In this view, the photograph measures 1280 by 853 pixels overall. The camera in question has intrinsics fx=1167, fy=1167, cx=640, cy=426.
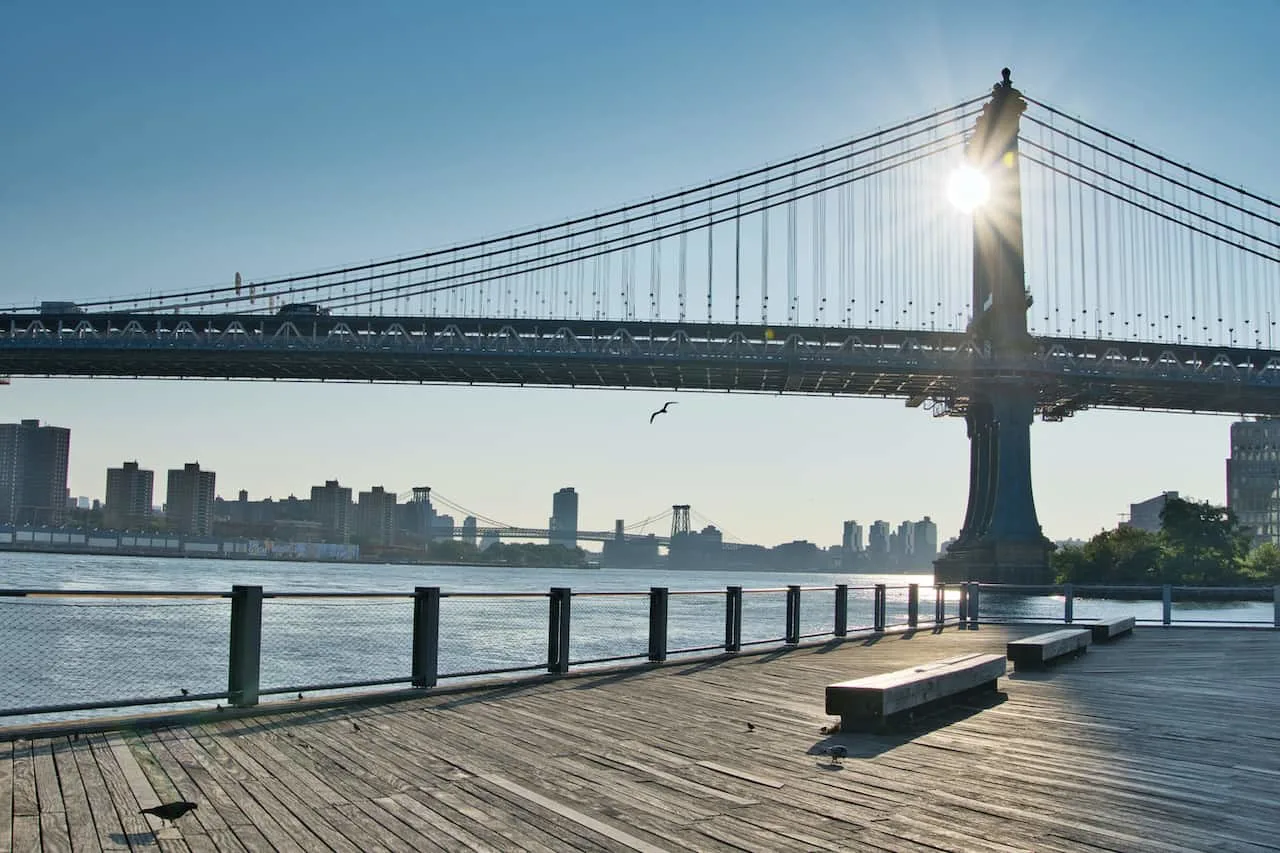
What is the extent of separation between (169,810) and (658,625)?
25.0 feet

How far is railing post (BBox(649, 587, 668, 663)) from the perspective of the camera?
12.4 metres

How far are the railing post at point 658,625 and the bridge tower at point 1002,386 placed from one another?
5049cm

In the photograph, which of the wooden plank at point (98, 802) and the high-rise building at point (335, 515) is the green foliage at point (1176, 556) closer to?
the wooden plank at point (98, 802)

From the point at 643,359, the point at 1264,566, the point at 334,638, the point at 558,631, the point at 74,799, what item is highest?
the point at 643,359

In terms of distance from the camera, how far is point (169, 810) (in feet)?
17.3

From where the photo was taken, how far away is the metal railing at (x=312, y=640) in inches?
333

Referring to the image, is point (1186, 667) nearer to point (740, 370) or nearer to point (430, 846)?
point (430, 846)

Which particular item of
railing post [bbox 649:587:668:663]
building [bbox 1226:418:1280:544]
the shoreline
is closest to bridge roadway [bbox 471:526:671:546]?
the shoreline

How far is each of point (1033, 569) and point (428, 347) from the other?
3464cm

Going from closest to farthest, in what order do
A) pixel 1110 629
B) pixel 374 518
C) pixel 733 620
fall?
pixel 733 620 < pixel 1110 629 < pixel 374 518

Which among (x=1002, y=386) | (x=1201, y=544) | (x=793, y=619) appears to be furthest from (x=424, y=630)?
(x=1201, y=544)

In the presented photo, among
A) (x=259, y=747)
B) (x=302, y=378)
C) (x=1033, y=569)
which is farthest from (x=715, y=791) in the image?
(x=302, y=378)

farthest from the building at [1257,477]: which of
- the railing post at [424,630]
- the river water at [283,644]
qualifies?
the railing post at [424,630]

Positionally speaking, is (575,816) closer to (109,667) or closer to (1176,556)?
(109,667)
